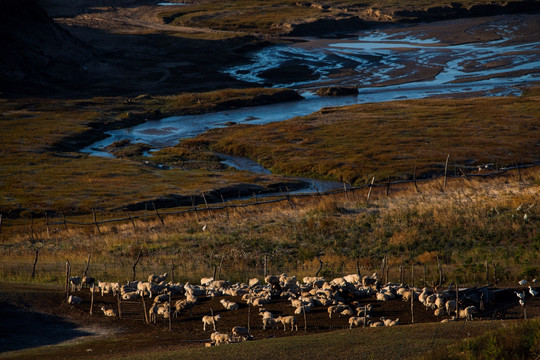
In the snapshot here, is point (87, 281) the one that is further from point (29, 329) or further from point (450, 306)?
point (450, 306)

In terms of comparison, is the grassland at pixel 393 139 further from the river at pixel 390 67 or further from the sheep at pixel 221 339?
the sheep at pixel 221 339

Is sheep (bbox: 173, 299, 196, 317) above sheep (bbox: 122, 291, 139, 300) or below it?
above

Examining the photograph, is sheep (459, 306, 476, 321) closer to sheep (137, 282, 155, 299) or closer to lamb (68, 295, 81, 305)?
sheep (137, 282, 155, 299)

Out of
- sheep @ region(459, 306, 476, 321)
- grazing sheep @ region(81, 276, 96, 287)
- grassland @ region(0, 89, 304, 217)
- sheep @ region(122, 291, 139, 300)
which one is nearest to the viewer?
sheep @ region(459, 306, 476, 321)

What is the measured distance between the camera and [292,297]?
1986 centimetres

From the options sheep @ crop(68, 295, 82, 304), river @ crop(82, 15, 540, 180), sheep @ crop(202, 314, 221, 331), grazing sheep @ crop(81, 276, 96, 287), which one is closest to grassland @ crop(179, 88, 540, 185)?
river @ crop(82, 15, 540, 180)

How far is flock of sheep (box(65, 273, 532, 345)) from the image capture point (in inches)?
687

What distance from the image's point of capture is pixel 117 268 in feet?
91.0

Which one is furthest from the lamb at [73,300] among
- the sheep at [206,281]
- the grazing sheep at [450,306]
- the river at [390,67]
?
the river at [390,67]

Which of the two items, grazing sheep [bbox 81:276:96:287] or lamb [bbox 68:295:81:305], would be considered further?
grazing sheep [bbox 81:276:96:287]

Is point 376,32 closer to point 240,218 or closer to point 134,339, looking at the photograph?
point 240,218

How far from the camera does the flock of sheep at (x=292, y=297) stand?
17.4 metres

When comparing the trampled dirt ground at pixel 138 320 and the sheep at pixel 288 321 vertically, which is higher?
the sheep at pixel 288 321

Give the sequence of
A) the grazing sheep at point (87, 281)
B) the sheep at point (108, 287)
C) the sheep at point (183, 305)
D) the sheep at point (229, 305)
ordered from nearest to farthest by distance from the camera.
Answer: the sheep at point (183, 305)
the sheep at point (229, 305)
the sheep at point (108, 287)
the grazing sheep at point (87, 281)
